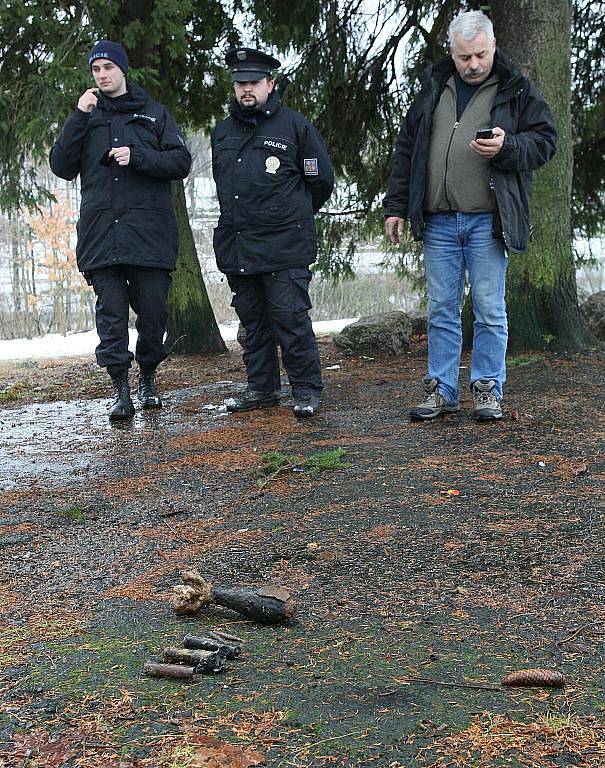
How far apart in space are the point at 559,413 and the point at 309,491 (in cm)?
199

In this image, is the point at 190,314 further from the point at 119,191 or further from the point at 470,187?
the point at 470,187

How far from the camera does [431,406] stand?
16.9ft

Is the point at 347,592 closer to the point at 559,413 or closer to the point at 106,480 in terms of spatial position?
the point at 106,480

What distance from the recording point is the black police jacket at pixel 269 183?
5.66m

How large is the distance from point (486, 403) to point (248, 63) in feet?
8.14

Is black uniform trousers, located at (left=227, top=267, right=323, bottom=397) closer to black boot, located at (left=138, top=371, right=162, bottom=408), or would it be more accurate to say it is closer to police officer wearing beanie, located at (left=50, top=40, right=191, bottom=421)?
police officer wearing beanie, located at (left=50, top=40, right=191, bottom=421)

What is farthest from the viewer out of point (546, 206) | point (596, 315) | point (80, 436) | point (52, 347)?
point (52, 347)

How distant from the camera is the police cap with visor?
18.2 ft

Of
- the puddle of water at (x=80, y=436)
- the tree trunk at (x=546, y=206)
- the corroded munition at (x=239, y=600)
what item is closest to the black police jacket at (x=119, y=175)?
the puddle of water at (x=80, y=436)

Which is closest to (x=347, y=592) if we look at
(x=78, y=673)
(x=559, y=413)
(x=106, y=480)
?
(x=78, y=673)

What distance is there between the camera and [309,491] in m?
3.86

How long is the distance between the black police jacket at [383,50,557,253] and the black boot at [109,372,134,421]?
6.89 ft

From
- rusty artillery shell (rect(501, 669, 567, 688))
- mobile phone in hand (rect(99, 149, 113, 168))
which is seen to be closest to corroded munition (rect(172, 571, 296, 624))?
rusty artillery shell (rect(501, 669, 567, 688))

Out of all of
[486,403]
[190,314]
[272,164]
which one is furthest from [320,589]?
[190,314]
